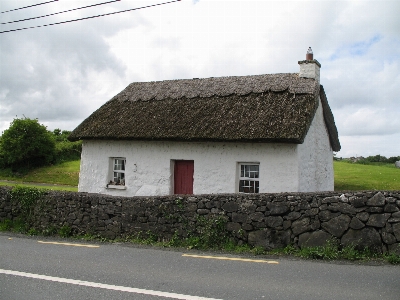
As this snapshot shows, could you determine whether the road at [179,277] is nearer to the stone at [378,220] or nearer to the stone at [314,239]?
the stone at [314,239]

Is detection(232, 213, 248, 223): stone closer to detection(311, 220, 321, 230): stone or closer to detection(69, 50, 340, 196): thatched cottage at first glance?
detection(311, 220, 321, 230): stone

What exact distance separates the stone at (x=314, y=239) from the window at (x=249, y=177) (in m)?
5.98

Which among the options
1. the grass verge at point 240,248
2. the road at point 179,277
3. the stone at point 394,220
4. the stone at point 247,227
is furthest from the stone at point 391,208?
the stone at point 247,227

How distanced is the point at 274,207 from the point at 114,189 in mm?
9860

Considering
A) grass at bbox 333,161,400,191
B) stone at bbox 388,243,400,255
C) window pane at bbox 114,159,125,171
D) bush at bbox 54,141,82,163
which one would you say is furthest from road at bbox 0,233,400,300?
bush at bbox 54,141,82,163

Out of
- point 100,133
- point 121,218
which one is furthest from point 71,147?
point 121,218

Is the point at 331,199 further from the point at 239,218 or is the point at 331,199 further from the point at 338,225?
the point at 239,218

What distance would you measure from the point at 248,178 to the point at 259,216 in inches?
226

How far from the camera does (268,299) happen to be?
5.56m

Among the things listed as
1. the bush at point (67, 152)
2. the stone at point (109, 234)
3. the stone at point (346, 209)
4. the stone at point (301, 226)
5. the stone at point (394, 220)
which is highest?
the bush at point (67, 152)

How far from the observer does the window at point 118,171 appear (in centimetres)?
1707

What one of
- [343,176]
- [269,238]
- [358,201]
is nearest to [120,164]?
[269,238]

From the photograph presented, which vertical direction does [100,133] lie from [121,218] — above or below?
above

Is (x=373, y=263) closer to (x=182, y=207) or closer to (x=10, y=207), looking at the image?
(x=182, y=207)
